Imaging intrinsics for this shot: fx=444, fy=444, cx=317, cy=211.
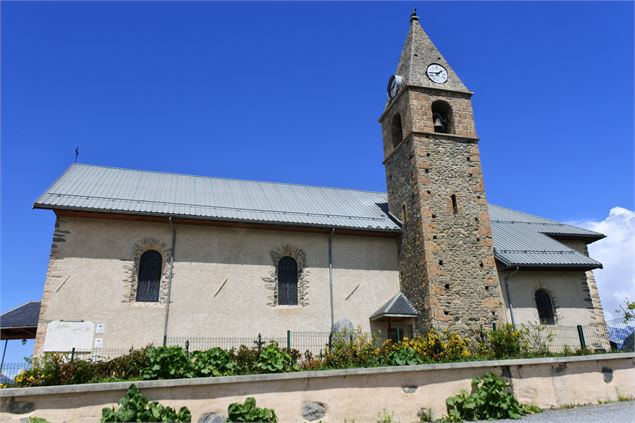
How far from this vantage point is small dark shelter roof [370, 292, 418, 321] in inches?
659

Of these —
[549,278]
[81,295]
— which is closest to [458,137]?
[549,278]

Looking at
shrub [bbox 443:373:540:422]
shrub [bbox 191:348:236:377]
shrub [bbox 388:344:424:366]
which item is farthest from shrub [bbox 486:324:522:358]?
shrub [bbox 191:348:236:377]

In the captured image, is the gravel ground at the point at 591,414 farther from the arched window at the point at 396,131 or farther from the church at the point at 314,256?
the arched window at the point at 396,131

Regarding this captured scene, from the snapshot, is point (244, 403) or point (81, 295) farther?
point (81, 295)

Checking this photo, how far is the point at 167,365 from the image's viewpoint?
929 cm

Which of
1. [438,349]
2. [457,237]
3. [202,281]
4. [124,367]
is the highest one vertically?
[457,237]

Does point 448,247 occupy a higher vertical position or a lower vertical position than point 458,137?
lower

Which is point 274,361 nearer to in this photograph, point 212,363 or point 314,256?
point 212,363

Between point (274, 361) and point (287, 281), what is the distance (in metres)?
7.60

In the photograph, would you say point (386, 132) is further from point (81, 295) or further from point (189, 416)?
point (189, 416)

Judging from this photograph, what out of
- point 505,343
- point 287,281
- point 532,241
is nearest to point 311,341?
point 287,281

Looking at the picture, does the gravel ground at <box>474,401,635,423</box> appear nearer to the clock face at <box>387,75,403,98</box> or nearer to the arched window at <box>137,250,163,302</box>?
the arched window at <box>137,250,163,302</box>

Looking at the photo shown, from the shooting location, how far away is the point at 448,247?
1731 centimetres

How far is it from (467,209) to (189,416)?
1358 cm
